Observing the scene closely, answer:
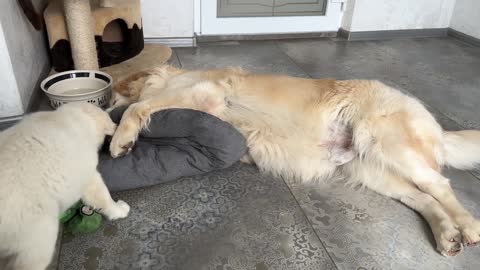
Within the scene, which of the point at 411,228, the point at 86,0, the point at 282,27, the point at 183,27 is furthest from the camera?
the point at 282,27

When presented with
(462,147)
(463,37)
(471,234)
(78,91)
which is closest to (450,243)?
(471,234)

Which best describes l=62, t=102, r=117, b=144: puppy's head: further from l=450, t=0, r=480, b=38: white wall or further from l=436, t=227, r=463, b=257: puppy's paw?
l=450, t=0, r=480, b=38: white wall

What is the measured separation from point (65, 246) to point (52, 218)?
33cm

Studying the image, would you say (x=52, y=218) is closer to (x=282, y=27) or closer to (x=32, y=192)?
(x=32, y=192)

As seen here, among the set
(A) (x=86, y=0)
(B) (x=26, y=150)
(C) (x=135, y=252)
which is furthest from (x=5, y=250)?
(A) (x=86, y=0)

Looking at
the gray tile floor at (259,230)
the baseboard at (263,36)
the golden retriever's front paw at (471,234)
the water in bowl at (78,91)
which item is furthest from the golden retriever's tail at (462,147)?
the baseboard at (263,36)

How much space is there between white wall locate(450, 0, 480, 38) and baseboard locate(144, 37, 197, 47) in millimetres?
2996

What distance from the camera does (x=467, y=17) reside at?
4430mm

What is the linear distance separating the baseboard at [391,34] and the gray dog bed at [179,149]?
2.94 meters

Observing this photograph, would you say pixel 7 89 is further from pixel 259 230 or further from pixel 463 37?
pixel 463 37

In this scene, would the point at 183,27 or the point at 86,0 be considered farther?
the point at 183,27

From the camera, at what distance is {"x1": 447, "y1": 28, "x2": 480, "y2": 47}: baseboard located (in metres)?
4.36

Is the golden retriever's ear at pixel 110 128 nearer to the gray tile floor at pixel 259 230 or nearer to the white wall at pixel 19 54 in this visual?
the gray tile floor at pixel 259 230

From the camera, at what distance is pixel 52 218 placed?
123 cm
